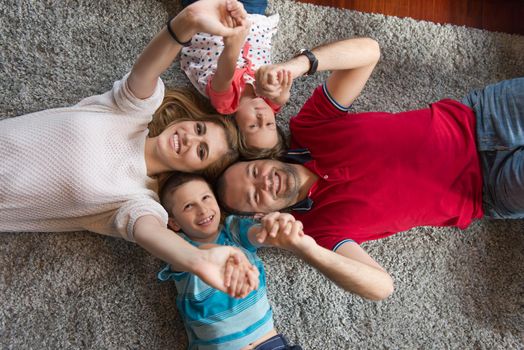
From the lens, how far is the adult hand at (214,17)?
1.00m

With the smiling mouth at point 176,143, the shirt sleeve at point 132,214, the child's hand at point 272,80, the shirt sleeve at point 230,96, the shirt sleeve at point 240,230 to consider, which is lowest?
the shirt sleeve at point 240,230

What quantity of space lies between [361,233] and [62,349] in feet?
2.72

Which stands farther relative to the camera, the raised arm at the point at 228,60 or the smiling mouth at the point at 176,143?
the smiling mouth at the point at 176,143

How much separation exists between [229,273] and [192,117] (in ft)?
1.82

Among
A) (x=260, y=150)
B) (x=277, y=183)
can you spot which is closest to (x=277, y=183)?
(x=277, y=183)

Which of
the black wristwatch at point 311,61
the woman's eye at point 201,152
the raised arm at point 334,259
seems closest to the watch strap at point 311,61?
the black wristwatch at point 311,61

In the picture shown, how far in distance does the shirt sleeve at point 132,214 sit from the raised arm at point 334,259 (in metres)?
0.24

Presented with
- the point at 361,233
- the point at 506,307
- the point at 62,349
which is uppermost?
the point at 361,233

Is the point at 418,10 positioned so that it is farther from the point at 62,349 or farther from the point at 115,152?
the point at 62,349

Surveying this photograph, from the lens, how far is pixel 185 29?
1026 mm

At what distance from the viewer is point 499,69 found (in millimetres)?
→ 1503

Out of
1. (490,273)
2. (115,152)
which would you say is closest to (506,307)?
(490,273)

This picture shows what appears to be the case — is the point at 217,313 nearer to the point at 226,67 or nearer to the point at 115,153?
the point at 115,153

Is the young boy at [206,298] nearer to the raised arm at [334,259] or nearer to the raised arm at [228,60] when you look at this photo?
the raised arm at [334,259]
